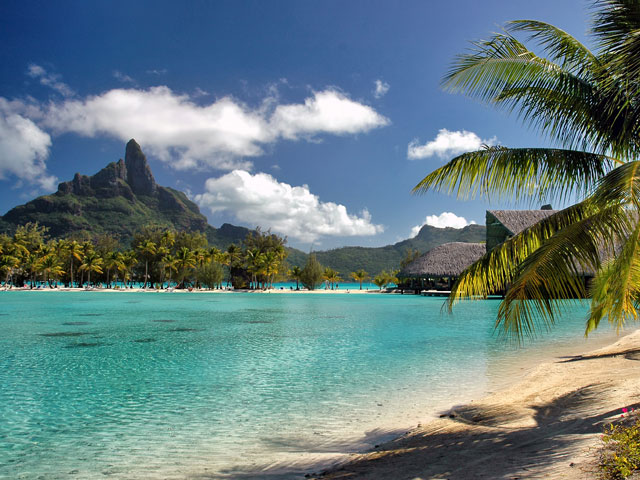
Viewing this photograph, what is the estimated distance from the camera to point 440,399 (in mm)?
6227

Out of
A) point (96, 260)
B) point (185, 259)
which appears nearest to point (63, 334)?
point (185, 259)

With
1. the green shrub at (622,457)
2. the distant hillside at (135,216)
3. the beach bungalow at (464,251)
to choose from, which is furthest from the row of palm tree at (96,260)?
the green shrub at (622,457)

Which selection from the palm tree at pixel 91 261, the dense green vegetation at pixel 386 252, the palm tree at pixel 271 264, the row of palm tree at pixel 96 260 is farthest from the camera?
the dense green vegetation at pixel 386 252

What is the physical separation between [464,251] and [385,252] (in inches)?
3114

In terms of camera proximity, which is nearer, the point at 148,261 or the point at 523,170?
the point at 523,170

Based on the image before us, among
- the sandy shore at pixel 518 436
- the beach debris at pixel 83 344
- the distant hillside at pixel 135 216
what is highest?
the distant hillside at pixel 135 216

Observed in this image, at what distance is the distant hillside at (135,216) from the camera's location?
102 m

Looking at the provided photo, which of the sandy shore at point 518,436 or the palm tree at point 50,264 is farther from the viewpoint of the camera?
the palm tree at point 50,264

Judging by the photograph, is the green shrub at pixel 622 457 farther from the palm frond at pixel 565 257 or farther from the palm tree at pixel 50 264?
the palm tree at pixel 50 264

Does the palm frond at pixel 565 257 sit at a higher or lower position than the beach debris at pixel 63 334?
higher

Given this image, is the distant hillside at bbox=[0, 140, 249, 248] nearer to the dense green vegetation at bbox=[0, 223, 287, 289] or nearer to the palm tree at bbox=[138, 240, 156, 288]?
the dense green vegetation at bbox=[0, 223, 287, 289]

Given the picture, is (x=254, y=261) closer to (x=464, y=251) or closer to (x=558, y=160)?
(x=464, y=251)

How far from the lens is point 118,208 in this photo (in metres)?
113

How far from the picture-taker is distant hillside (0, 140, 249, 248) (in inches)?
3964
